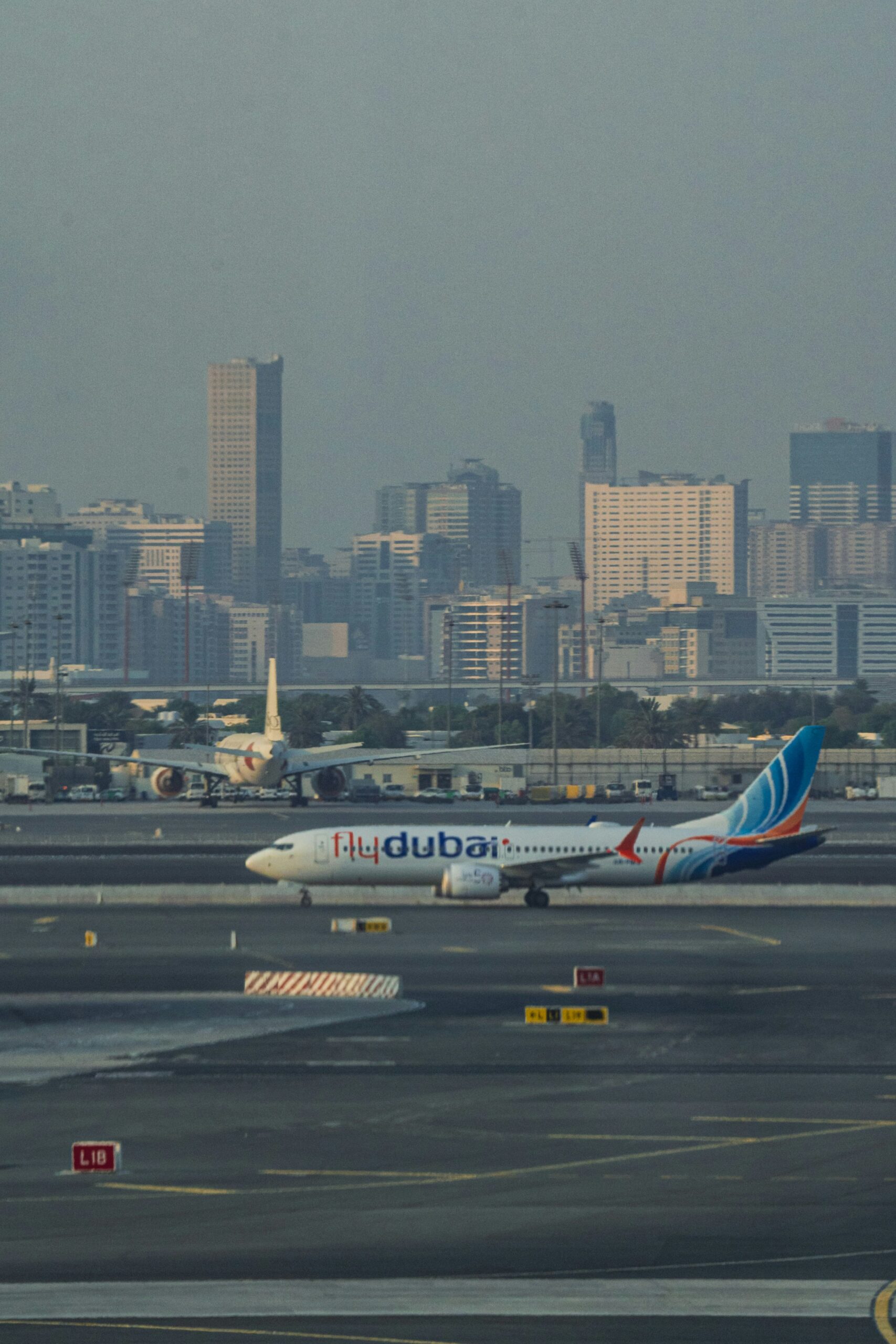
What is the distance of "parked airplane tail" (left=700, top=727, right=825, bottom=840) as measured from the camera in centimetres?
6950

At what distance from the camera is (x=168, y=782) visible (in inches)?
5133

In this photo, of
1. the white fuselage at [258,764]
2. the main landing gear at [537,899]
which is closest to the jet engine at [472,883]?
the main landing gear at [537,899]

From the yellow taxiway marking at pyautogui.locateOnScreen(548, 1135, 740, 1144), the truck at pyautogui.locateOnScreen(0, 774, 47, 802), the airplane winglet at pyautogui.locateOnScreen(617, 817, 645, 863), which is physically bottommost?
the truck at pyautogui.locateOnScreen(0, 774, 47, 802)

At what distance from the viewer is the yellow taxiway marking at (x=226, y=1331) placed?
21.5m

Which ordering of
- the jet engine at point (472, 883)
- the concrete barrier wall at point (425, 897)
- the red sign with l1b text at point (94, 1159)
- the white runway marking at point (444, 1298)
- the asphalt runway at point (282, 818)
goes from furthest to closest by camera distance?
the asphalt runway at point (282, 818) → the concrete barrier wall at point (425, 897) → the jet engine at point (472, 883) → the red sign with l1b text at point (94, 1159) → the white runway marking at point (444, 1298)

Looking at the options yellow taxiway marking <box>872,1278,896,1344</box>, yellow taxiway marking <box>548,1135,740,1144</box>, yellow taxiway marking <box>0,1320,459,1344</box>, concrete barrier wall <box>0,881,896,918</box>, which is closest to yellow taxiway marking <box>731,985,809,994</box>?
yellow taxiway marking <box>548,1135,740,1144</box>

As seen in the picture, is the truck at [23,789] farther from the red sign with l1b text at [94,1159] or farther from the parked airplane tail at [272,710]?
the red sign with l1b text at [94,1159]

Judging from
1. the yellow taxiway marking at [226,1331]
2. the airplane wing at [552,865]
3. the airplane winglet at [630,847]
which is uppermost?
the airplane winglet at [630,847]

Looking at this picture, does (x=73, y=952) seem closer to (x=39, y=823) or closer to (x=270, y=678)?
(x=39, y=823)

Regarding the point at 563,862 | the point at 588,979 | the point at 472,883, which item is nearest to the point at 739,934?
the point at 563,862

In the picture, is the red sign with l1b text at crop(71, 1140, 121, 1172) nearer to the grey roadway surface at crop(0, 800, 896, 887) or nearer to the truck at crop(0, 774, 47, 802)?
the grey roadway surface at crop(0, 800, 896, 887)

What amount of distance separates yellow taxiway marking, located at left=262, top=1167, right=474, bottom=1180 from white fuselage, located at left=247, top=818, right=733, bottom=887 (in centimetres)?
3824

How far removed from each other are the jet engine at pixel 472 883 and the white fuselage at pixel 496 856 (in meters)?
0.69

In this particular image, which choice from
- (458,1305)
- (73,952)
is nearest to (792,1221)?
(458,1305)
